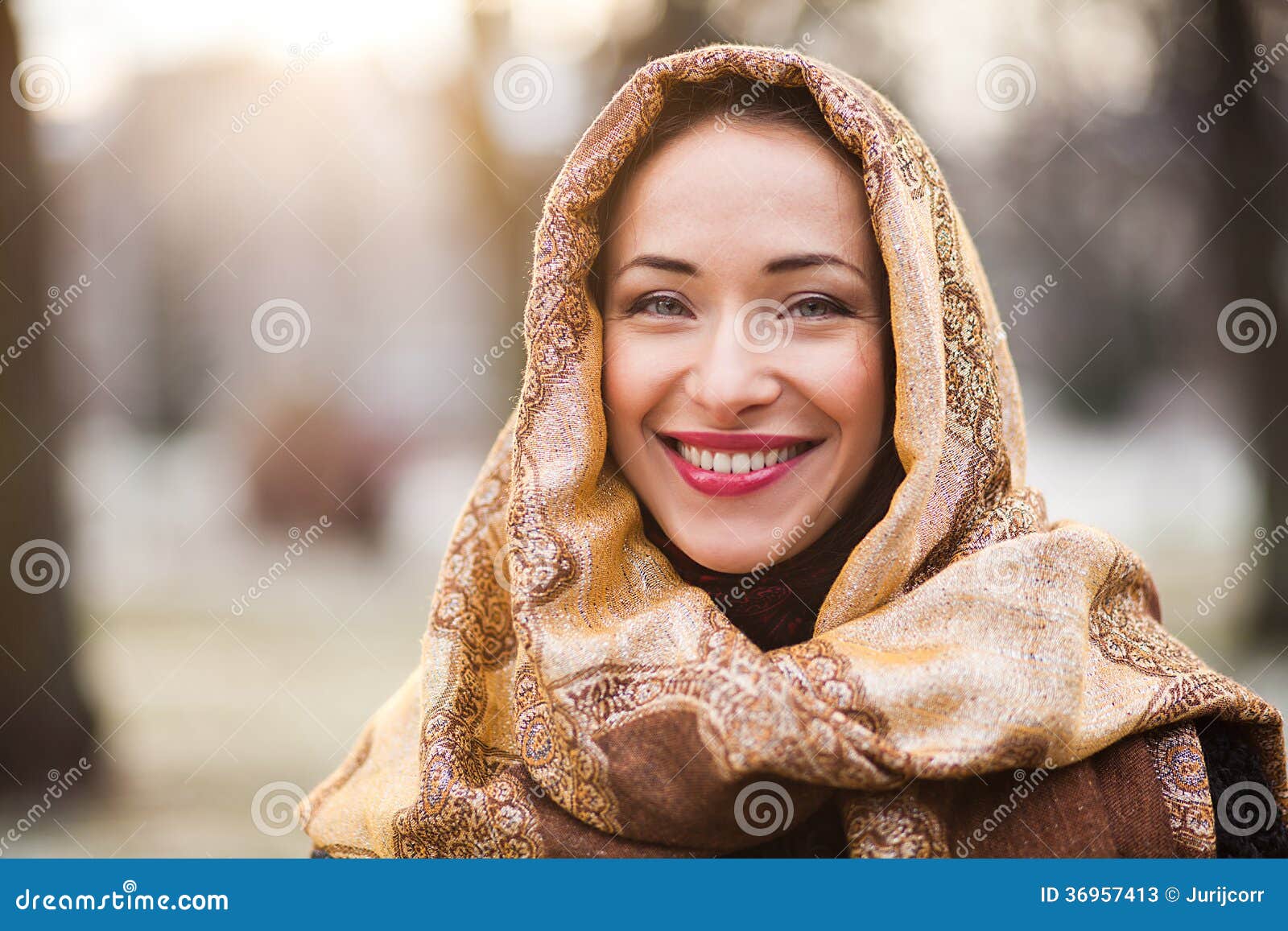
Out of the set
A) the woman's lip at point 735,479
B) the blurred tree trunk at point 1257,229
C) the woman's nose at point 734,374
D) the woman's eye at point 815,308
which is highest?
the blurred tree trunk at point 1257,229

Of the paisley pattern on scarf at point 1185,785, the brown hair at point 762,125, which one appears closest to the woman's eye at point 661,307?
the brown hair at point 762,125

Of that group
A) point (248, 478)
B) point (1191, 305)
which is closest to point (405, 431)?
point (248, 478)

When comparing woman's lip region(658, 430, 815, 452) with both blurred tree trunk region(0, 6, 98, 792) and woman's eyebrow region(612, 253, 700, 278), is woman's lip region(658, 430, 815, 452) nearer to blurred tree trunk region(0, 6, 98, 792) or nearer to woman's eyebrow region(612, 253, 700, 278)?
woman's eyebrow region(612, 253, 700, 278)

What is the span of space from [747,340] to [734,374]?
53mm

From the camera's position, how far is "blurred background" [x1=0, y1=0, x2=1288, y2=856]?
2.93 m

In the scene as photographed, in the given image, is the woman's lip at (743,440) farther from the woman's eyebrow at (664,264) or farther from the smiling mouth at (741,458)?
the woman's eyebrow at (664,264)

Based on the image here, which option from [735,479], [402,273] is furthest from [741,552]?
[402,273]

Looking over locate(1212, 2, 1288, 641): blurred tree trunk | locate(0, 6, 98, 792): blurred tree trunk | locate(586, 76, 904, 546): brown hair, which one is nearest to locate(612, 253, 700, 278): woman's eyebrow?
locate(586, 76, 904, 546): brown hair

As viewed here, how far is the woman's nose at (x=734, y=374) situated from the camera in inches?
50.7

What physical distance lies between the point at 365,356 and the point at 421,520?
2525 millimetres

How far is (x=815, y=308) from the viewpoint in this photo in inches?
52.4

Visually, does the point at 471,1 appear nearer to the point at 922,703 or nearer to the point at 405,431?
the point at 922,703

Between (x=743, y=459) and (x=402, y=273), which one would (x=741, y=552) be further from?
(x=402, y=273)

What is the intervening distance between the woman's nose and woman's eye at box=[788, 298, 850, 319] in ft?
0.22
